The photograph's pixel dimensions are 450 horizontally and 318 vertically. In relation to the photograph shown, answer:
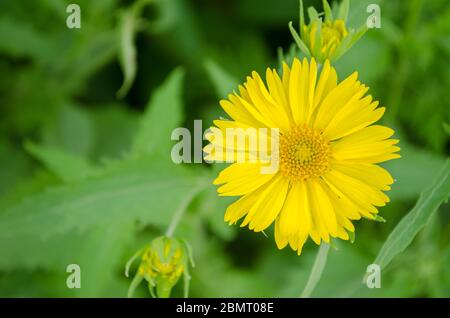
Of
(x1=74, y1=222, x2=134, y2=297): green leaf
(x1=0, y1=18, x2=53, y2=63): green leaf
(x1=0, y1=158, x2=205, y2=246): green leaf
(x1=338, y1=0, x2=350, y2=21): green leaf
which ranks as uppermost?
(x1=0, y1=18, x2=53, y2=63): green leaf

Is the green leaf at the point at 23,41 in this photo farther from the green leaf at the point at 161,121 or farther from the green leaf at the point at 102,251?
the green leaf at the point at 102,251

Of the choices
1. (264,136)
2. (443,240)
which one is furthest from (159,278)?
(443,240)

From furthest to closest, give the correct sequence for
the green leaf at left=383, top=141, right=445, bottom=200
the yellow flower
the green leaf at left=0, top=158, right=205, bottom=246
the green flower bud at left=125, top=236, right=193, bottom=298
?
the green leaf at left=383, top=141, right=445, bottom=200 → the green leaf at left=0, top=158, right=205, bottom=246 → the green flower bud at left=125, top=236, right=193, bottom=298 → the yellow flower

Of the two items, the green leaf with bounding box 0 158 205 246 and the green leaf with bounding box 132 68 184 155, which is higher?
the green leaf with bounding box 132 68 184 155

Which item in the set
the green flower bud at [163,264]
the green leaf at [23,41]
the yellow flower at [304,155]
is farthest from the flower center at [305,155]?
the green leaf at [23,41]

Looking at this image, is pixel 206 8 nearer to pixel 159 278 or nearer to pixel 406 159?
pixel 406 159

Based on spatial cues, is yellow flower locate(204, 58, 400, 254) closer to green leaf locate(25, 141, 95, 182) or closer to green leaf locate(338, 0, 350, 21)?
green leaf locate(338, 0, 350, 21)

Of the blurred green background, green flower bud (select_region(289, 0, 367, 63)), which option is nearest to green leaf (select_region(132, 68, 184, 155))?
the blurred green background

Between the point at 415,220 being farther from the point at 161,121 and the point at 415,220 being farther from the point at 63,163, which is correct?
the point at 63,163
